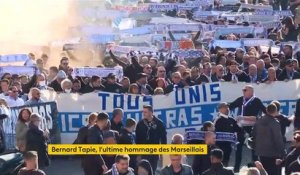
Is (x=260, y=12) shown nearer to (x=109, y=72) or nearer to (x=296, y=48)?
(x=296, y=48)

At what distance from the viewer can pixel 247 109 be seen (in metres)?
16.2

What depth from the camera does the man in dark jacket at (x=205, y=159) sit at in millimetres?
13109

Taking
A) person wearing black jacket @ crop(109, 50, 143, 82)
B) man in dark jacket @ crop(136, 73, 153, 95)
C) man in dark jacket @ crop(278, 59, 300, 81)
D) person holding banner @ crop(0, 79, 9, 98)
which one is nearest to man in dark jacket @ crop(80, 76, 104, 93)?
man in dark jacket @ crop(136, 73, 153, 95)

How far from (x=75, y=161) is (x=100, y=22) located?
18.1 metres

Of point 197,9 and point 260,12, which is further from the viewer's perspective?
point 197,9

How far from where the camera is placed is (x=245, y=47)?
24.1m

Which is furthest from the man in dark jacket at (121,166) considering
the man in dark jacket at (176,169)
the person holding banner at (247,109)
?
the person holding banner at (247,109)

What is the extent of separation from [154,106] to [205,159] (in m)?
4.40

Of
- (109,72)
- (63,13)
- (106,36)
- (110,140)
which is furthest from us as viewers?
(63,13)

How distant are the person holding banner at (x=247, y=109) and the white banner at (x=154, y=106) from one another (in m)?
1.17

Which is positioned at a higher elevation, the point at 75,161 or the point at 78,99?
the point at 78,99

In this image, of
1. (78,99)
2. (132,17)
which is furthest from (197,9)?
(78,99)

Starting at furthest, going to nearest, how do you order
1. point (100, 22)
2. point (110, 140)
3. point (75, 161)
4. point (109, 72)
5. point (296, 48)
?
point (100, 22), point (296, 48), point (109, 72), point (75, 161), point (110, 140)

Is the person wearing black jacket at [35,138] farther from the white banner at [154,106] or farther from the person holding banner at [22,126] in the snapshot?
the white banner at [154,106]
